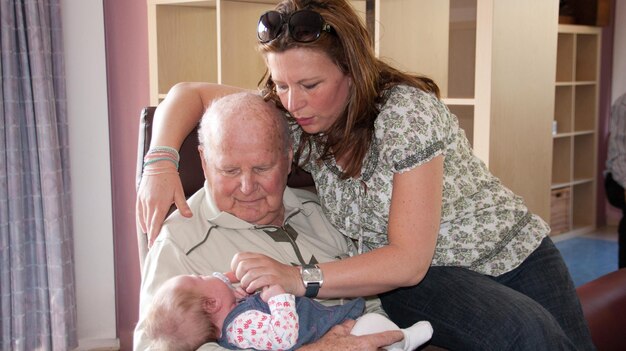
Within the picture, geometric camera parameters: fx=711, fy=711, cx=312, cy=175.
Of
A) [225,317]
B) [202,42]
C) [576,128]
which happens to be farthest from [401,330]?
[576,128]

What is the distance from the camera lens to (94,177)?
11.6 ft

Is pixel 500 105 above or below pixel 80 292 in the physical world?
above

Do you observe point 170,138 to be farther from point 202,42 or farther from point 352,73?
point 202,42

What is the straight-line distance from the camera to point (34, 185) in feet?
10.7

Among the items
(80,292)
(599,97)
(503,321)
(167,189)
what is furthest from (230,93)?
(599,97)

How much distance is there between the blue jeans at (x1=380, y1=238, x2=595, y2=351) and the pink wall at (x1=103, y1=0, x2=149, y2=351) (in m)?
2.08

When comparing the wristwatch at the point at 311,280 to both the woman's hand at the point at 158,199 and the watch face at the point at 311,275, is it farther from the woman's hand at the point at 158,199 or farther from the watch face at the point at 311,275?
the woman's hand at the point at 158,199

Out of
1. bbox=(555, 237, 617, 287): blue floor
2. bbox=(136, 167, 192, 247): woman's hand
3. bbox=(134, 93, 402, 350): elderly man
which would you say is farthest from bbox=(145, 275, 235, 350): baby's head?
bbox=(555, 237, 617, 287): blue floor

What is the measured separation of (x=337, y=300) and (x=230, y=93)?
0.61 m

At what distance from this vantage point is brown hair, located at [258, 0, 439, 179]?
1585 mm

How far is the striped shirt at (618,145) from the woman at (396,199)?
11.5 ft

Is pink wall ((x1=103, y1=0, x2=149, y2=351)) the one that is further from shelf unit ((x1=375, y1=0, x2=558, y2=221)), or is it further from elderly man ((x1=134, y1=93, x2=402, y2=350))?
elderly man ((x1=134, y1=93, x2=402, y2=350))

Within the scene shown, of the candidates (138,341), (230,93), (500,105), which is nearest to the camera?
(138,341)

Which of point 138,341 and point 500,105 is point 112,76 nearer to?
point 500,105
